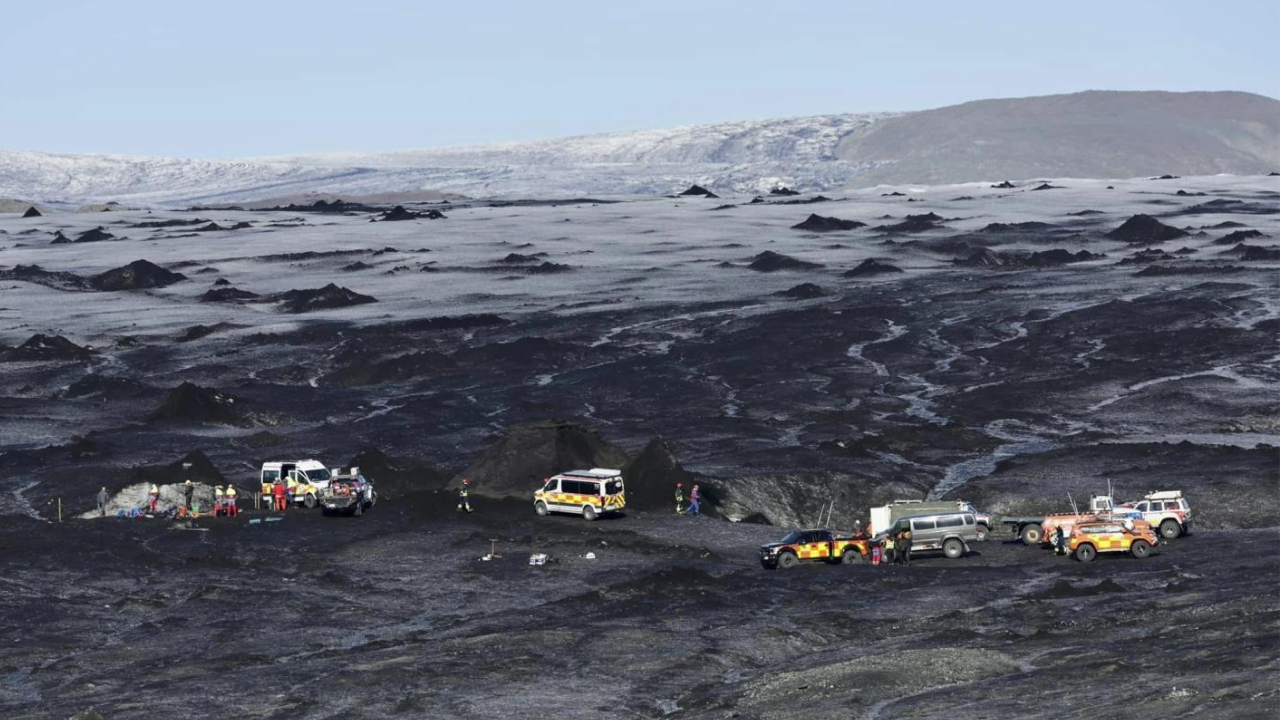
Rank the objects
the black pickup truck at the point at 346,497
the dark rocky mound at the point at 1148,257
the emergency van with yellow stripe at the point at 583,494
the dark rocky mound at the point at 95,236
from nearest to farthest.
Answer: the emergency van with yellow stripe at the point at 583,494 < the black pickup truck at the point at 346,497 < the dark rocky mound at the point at 1148,257 < the dark rocky mound at the point at 95,236

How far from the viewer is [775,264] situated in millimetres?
146875

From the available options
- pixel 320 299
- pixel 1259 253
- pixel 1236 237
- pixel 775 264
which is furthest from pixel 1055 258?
pixel 320 299

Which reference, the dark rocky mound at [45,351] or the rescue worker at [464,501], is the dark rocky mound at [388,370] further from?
the rescue worker at [464,501]

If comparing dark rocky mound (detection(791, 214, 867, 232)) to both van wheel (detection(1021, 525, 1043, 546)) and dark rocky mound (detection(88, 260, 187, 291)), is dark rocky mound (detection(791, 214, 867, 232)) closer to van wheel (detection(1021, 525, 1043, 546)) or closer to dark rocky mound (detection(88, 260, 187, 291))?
dark rocky mound (detection(88, 260, 187, 291))

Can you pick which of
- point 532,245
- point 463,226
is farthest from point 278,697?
point 463,226

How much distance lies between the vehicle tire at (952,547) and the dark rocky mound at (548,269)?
95.9m

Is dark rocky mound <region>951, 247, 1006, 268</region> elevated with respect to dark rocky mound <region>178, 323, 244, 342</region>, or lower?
elevated

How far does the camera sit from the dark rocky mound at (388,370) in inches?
3971

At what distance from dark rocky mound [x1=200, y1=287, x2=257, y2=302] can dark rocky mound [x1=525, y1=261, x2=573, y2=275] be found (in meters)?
22.8

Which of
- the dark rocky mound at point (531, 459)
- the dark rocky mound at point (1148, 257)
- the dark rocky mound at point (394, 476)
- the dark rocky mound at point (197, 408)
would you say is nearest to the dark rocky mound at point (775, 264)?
the dark rocky mound at point (1148, 257)

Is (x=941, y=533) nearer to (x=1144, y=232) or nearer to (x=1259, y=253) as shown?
(x=1259, y=253)

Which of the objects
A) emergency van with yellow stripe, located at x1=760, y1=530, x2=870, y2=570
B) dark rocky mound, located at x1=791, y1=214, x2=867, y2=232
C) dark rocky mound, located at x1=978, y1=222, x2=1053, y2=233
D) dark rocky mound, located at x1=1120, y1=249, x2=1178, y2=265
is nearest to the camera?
emergency van with yellow stripe, located at x1=760, y1=530, x2=870, y2=570

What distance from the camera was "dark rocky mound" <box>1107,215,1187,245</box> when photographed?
160500 millimetres

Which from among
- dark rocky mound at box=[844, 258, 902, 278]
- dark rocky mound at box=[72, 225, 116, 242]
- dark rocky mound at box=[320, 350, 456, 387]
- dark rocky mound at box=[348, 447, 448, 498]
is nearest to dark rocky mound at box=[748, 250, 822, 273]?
dark rocky mound at box=[844, 258, 902, 278]
